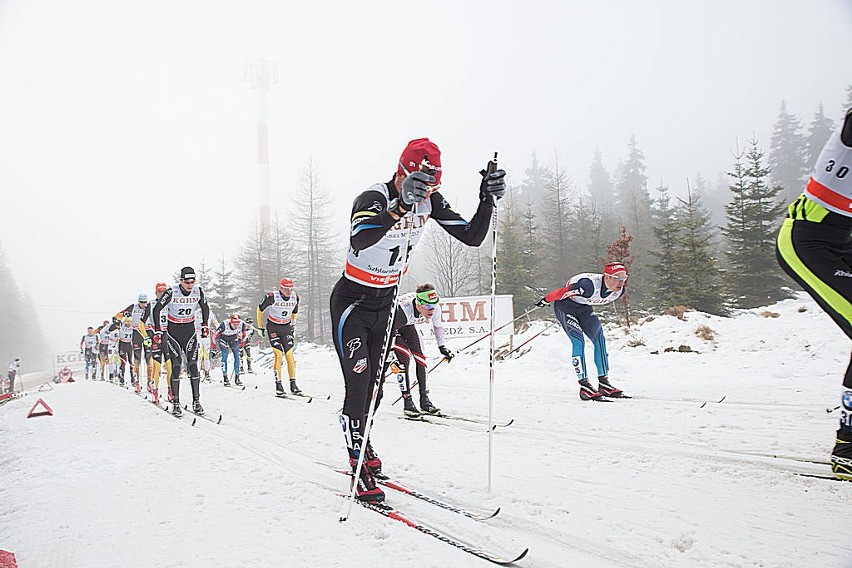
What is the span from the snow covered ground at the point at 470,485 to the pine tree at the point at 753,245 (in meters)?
14.5

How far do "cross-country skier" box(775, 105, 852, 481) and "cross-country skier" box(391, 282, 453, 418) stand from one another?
483 cm

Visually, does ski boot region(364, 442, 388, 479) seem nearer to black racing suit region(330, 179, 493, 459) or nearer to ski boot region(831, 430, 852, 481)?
A: black racing suit region(330, 179, 493, 459)

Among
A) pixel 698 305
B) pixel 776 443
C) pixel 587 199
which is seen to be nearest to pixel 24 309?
pixel 587 199

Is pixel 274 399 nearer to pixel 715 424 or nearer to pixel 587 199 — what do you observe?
pixel 715 424

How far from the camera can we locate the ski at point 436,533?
2.46m

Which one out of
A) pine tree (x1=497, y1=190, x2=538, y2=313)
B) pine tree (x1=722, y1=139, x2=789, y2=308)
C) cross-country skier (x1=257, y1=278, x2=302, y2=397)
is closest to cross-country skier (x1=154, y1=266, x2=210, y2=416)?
cross-country skier (x1=257, y1=278, x2=302, y2=397)

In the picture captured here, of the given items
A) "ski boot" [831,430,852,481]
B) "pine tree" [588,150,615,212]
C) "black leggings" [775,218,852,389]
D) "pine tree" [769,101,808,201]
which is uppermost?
"pine tree" [588,150,615,212]

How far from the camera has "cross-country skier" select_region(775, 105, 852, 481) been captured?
326cm

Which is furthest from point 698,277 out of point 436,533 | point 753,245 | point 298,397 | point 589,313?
point 436,533

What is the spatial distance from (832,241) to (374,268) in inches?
127

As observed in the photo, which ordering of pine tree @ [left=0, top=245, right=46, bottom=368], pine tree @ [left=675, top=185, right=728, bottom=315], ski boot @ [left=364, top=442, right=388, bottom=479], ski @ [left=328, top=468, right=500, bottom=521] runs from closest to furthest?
ski @ [left=328, top=468, right=500, bottom=521]
ski boot @ [left=364, top=442, right=388, bottom=479]
pine tree @ [left=675, top=185, right=728, bottom=315]
pine tree @ [left=0, top=245, right=46, bottom=368]

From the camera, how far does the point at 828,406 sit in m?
5.61

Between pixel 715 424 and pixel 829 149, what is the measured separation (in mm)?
3099

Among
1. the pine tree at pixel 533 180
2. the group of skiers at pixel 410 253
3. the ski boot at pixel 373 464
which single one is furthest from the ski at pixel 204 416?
the pine tree at pixel 533 180
